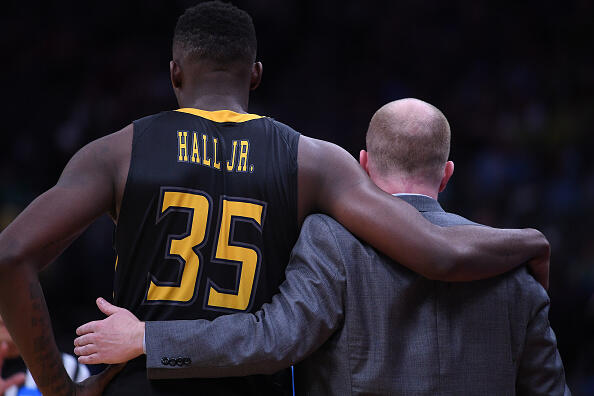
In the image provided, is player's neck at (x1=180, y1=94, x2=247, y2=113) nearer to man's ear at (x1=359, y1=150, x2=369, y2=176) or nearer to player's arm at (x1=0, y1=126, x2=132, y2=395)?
player's arm at (x1=0, y1=126, x2=132, y2=395)

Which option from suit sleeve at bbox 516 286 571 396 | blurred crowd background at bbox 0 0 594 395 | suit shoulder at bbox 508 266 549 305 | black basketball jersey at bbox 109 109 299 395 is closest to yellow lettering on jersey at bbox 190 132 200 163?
black basketball jersey at bbox 109 109 299 395

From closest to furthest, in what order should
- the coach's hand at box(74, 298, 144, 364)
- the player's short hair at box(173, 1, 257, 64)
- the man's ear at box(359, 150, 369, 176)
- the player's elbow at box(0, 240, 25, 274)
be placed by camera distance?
the player's elbow at box(0, 240, 25, 274), the coach's hand at box(74, 298, 144, 364), the player's short hair at box(173, 1, 257, 64), the man's ear at box(359, 150, 369, 176)

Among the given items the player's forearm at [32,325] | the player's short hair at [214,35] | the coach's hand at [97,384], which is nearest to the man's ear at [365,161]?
the player's short hair at [214,35]

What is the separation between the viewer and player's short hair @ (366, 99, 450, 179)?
2.59 metres

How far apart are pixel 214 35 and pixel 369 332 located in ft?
3.74

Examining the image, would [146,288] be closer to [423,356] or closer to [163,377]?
[163,377]

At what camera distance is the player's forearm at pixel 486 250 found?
7.80 feet

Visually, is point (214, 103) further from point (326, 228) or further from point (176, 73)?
point (326, 228)

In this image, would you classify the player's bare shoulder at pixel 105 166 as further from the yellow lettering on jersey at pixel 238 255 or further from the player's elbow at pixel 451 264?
the player's elbow at pixel 451 264

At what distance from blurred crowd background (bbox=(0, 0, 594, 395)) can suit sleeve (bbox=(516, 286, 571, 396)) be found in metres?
3.85

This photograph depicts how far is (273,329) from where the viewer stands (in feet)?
7.63

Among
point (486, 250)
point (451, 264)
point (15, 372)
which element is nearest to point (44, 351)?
point (451, 264)

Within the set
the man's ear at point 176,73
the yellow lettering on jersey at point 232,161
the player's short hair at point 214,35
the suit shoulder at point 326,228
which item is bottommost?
the suit shoulder at point 326,228

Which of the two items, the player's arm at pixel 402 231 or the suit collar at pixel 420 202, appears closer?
the player's arm at pixel 402 231
